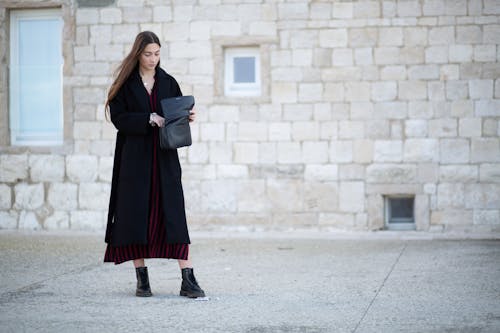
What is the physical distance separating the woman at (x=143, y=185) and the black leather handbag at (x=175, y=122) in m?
0.07

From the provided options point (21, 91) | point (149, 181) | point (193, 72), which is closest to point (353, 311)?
point (149, 181)

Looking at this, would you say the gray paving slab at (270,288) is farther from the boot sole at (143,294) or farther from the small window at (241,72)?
the small window at (241,72)

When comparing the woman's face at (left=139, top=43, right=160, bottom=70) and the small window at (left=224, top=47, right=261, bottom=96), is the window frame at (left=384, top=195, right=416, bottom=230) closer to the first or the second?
the small window at (left=224, top=47, right=261, bottom=96)

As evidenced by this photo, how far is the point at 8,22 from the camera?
448 inches

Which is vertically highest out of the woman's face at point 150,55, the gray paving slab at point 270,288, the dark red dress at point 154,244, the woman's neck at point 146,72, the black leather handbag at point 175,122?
the woman's face at point 150,55

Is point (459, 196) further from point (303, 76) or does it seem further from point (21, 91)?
point (21, 91)

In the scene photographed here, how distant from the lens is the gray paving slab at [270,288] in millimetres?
5156

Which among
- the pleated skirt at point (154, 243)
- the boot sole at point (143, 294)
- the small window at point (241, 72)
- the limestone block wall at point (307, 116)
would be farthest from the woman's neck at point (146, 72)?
the small window at point (241, 72)

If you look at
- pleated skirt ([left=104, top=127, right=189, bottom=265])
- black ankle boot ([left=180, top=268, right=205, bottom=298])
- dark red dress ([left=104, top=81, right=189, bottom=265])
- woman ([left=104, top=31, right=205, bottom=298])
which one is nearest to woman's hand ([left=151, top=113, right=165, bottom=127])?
woman ([left=104, top=31, right=205, bottom=298])

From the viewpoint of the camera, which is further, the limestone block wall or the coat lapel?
the limestone block wall

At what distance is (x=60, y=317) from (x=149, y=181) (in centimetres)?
120

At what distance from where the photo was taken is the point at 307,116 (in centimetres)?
1064

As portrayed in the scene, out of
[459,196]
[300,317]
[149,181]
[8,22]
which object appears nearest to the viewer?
[300,317]

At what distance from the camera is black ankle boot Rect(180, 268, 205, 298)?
6082mm
